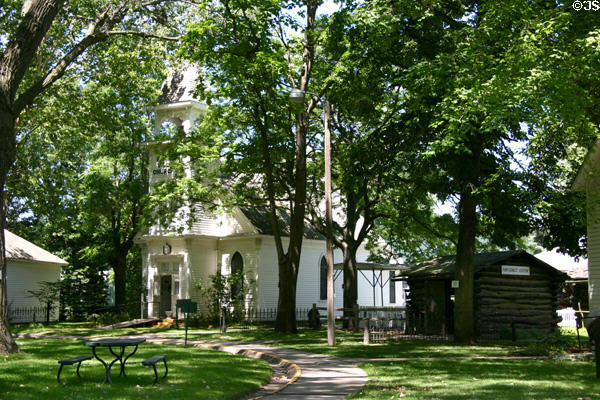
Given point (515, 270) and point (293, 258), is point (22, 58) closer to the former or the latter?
point (293, 258)

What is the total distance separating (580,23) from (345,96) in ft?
34.6

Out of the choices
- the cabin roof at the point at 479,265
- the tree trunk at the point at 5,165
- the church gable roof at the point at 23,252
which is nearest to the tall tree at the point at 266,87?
the cabin roof at the point at 479,265

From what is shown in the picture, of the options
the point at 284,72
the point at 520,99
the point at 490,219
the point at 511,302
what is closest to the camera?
the point at 520,99

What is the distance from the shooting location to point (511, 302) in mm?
26031

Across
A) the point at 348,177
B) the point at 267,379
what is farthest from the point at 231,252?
the point at 267,379

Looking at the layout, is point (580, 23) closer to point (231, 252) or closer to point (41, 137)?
point (231, 252)

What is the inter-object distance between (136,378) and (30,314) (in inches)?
1040

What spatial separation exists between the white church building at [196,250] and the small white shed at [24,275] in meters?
6.14

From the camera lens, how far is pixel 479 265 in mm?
24938

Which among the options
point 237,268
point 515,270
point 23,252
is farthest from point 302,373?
point 23,252

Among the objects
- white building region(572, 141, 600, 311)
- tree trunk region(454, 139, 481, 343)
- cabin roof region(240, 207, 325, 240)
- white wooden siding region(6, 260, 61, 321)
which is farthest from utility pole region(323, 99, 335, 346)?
white wooden siding region(6, 260, 61, 321)

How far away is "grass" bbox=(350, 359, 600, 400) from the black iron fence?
25.8 m

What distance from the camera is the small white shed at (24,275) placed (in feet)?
114

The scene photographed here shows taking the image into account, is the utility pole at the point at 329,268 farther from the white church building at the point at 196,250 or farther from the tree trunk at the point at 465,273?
the white church building at the point at 196,250
